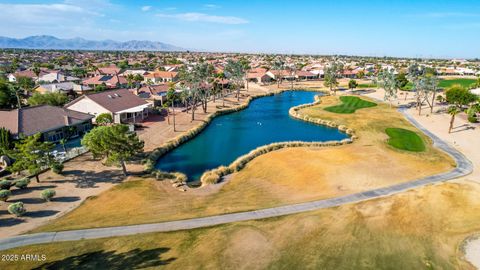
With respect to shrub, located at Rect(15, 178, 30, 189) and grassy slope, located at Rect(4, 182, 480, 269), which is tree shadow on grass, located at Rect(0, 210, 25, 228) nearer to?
grassy slope, located at Rect(4, 182, 480, 269)

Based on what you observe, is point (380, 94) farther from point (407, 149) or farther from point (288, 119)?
→ point (407, 149)

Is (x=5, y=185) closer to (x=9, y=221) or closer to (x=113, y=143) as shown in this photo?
(x=9, y=221)

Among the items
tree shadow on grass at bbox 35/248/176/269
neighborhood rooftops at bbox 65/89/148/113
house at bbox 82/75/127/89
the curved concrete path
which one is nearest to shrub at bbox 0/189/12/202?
the curved concrete path

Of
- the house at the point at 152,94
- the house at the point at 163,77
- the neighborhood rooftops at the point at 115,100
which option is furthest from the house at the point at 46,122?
the house at the point at 163,77

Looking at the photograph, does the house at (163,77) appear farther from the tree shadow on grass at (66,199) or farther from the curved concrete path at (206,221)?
the curved concrete path at (206,221)

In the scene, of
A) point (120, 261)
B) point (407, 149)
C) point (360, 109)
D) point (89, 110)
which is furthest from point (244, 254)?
point (360, 109)

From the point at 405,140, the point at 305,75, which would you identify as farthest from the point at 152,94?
the point at 305,75

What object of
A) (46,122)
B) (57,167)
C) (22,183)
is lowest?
(22,183)
